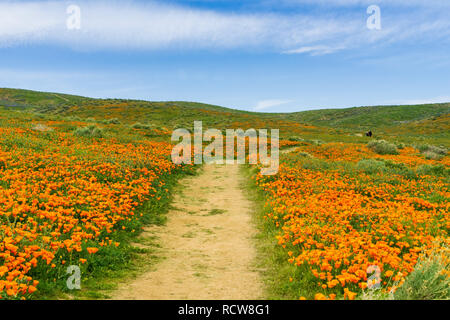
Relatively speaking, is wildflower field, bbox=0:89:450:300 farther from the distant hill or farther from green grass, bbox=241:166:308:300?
the distant hill

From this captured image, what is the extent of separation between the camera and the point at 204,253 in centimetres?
832

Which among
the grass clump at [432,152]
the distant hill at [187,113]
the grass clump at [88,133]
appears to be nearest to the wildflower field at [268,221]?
the grass clump at [88,133]

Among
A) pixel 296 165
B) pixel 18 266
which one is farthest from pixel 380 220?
pixel 296 165

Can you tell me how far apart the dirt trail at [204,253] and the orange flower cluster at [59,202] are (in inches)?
49.1

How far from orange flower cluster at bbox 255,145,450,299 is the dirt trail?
41.3 inches

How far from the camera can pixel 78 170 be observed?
41.3 ft

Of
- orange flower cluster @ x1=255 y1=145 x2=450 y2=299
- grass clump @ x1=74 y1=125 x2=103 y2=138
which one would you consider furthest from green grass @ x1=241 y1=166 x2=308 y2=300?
grass clump @ x1=74 y1=125 x2=103 y2=138

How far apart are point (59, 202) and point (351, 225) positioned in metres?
7.85

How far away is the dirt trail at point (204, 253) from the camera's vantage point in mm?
6160

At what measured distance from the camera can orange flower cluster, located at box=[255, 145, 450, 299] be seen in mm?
5973

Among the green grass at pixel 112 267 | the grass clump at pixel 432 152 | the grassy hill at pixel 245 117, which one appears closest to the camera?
the green grass at pixel 112 267

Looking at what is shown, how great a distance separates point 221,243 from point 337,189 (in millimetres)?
6693

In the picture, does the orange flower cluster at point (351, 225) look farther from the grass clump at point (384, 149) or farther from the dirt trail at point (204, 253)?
the grass clump at point (384, 149)
